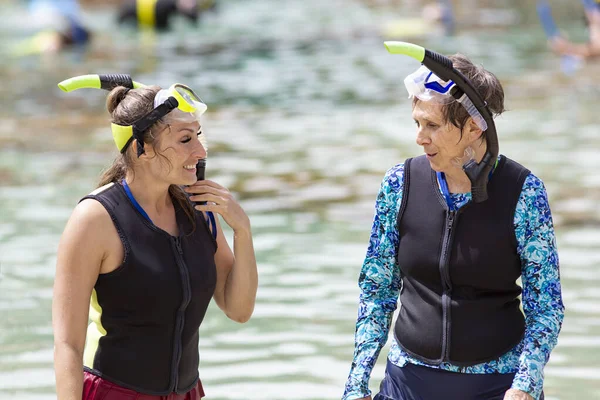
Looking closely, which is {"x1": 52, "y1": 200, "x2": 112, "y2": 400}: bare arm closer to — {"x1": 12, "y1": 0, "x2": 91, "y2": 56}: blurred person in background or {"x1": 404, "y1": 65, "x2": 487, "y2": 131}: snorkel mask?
{"x1": 404, "y1": 65, "x2": 487, "y2": 131}: snorkel mask

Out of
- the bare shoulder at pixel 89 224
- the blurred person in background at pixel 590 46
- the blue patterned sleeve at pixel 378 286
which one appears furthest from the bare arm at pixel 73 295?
the blurred person in background at pixel 590 46

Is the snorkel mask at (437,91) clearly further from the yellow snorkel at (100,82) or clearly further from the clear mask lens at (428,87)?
the yellow snorkel at (100,82)

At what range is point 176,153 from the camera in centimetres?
313

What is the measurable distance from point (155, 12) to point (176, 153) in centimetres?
2063

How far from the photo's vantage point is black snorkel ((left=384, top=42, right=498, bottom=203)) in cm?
289

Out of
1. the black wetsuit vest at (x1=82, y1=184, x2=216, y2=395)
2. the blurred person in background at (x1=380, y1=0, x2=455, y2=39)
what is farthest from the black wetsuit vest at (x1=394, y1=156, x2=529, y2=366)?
the blurred person in background at (x1=380, y1=0, x2=455, y2=39)

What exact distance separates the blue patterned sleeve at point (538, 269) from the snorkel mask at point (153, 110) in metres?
0.96

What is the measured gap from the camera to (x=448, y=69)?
2902 mm

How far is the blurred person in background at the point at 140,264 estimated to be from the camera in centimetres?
297

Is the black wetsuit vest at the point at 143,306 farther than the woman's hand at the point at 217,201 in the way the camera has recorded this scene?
No

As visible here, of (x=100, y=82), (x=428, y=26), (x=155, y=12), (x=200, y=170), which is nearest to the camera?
(x=100, y=82)

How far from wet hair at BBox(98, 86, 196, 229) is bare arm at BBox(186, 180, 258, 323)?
0.27ft

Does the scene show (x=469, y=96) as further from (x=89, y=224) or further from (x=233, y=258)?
(x=89, y=224)

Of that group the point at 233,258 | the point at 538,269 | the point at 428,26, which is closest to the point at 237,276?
the point at 233,258
